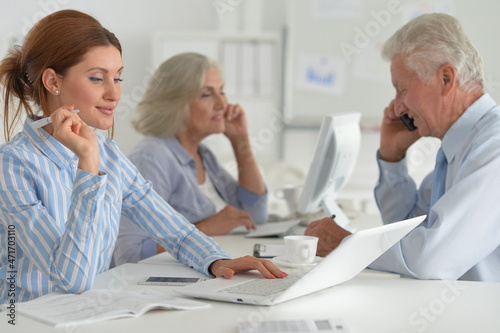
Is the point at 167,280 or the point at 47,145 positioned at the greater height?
the point at 47,145

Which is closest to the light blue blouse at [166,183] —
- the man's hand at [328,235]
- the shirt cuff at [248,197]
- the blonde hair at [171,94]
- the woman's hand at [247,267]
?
the blonde hair at [171,94]

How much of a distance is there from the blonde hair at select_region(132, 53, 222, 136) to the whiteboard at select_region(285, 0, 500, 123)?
1.91 metres

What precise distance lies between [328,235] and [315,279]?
0.52 metres

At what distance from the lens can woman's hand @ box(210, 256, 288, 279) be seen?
1.45 meters

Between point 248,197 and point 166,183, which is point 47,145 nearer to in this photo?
point 166,183

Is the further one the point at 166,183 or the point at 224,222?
the point at 166,183

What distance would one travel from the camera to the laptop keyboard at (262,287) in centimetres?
131

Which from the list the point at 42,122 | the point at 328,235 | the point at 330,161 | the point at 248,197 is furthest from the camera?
the point at 248,197

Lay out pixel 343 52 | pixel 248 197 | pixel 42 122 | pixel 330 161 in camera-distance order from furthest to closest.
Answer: pixel 343 52, pixel 248 197, pixel 330 161, pixel 42 122

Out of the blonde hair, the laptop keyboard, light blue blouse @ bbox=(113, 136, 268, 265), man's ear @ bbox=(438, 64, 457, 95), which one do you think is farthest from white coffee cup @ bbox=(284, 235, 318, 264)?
the blonde hair

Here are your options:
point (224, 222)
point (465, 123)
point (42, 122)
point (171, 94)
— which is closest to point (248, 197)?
point (224, 222)

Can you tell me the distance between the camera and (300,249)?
61.3 inches

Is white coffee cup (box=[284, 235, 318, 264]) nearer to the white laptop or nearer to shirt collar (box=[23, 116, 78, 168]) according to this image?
the white laptop

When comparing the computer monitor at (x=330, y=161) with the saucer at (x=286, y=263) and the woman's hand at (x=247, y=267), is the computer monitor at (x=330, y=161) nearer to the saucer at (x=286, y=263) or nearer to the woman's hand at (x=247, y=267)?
the saucer at (x=286, y=263)
